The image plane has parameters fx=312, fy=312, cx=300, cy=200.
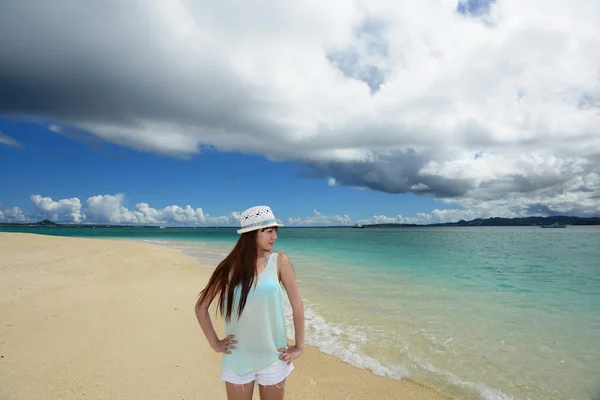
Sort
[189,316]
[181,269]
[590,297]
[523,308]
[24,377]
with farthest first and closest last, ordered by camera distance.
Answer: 1. [181,269]
2. [590,297]
3. [523,308]
4. [189,316]
5. [24,377]

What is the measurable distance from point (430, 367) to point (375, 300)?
17.5 ft

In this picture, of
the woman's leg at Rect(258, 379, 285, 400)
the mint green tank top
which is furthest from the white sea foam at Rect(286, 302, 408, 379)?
the mint green tank top

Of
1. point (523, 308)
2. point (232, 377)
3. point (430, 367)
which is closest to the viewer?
point (232, 377)

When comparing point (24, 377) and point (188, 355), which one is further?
point (188, 355)

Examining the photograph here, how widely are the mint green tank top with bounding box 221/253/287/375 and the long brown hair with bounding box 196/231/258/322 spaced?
0.13ft

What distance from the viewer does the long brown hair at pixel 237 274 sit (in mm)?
2408

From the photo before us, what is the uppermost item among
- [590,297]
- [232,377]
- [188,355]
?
[232,377]

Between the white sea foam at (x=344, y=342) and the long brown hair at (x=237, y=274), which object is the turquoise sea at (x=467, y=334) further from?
the long brown hair at (x=237, y=274)

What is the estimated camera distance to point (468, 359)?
6.33m

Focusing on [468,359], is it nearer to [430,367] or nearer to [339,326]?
[430,367]

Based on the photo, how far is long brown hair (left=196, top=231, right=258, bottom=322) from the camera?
7.90 feet

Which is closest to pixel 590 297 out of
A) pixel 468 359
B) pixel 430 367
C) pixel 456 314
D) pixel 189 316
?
pixel 456 314

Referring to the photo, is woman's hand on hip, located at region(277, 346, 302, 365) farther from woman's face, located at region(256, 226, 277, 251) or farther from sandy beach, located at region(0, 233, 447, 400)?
sandy beach, located at region(0, 233, 447, 400)

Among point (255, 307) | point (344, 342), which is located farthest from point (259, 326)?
point (344, 342)
